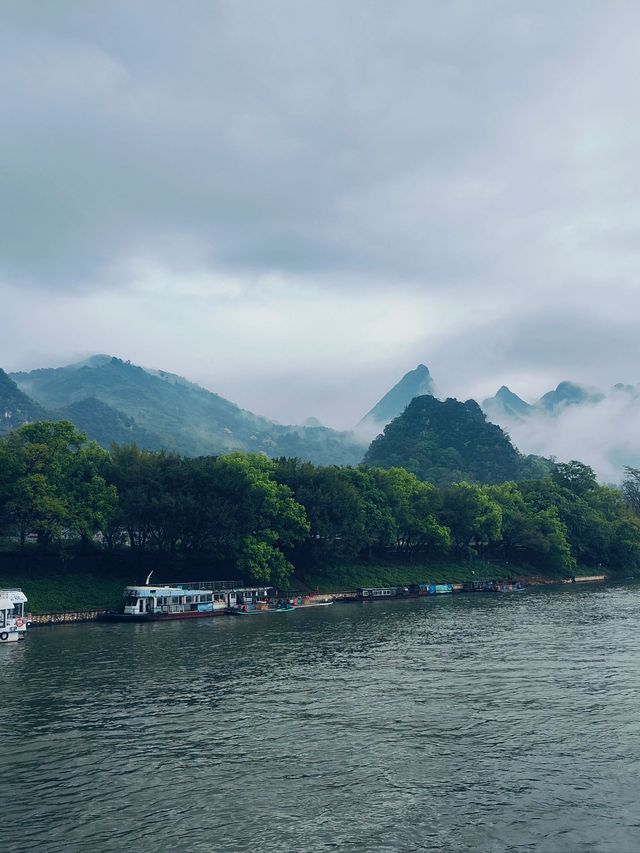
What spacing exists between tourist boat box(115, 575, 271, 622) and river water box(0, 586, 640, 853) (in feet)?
62.0

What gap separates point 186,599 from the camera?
105062mm

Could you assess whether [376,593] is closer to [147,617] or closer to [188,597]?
[188,597]

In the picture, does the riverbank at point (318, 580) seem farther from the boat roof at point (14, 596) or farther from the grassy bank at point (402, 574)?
the boat roof at point (14, 596)

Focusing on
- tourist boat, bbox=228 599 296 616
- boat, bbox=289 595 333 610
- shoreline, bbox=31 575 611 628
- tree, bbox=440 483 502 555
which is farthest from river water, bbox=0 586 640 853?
tree, bbox=440 483 502 555

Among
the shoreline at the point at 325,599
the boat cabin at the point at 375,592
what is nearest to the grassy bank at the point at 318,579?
the shoreline at the point at 325,599

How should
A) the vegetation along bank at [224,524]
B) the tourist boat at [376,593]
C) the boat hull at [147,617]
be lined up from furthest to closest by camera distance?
1. the tourist boat at [376,593]
2. the vegetation along bank at [224,524]
3. the boat hull at [147,617]

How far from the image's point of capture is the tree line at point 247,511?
105 m

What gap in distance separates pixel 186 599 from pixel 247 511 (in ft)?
59.7

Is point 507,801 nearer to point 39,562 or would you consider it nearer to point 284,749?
point 284,749

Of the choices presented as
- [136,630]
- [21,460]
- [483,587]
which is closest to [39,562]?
[21,460]

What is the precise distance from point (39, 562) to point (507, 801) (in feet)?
287

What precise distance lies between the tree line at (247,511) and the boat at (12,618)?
16487mm

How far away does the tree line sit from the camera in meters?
105

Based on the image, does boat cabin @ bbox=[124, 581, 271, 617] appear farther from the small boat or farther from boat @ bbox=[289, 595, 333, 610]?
the small boat
